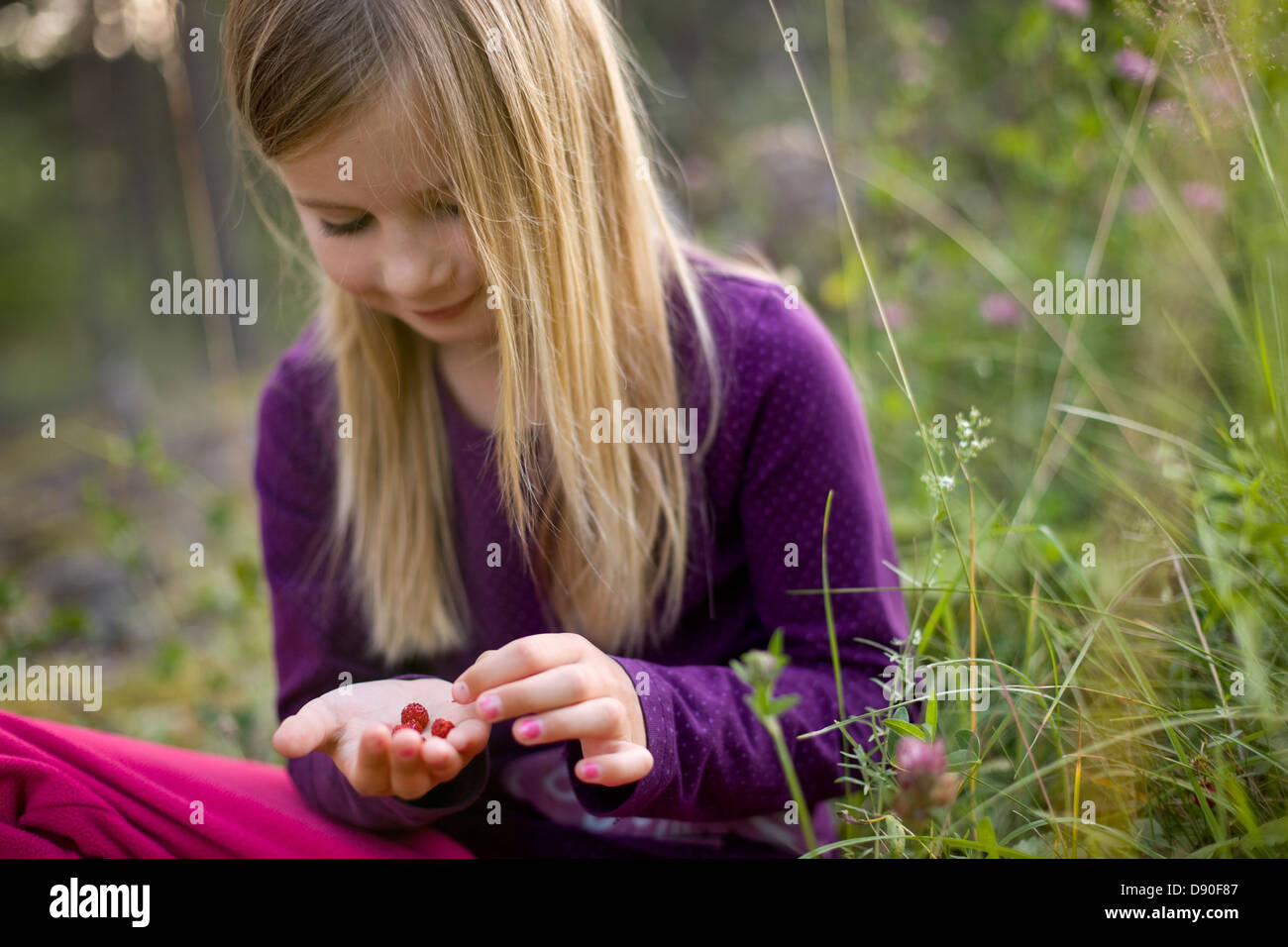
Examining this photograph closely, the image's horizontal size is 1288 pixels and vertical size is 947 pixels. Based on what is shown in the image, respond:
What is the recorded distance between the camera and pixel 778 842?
3.54ft

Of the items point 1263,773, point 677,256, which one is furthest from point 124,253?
point 1263,773

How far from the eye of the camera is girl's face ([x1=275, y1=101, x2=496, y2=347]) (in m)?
0.84

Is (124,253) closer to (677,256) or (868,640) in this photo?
(677,256)

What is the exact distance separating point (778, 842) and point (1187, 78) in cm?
94

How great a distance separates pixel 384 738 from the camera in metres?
0.76

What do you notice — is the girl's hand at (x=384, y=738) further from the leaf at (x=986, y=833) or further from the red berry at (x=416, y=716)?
the leaf at (x=986, y=833)

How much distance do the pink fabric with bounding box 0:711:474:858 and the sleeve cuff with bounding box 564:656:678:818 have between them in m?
0.25

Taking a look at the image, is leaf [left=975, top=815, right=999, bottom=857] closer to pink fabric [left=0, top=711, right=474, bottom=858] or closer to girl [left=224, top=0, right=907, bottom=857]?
girl [left=224, top=0, right=907, bottom=857]

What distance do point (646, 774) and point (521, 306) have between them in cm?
44

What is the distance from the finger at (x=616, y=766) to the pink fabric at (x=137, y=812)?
0.31 m

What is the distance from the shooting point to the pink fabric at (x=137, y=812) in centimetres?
86
